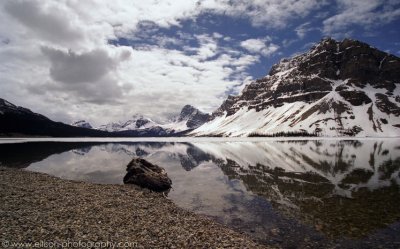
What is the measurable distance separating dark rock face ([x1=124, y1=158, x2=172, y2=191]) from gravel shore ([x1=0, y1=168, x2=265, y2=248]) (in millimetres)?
7238

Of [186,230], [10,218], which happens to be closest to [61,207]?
[10,218]

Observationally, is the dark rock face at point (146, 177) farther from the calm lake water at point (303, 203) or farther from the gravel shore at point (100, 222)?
the gravel shore at point (100, 222)

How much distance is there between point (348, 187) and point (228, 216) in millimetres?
20554

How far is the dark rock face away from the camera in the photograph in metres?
42.3

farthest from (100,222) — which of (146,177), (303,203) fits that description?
(303,203)

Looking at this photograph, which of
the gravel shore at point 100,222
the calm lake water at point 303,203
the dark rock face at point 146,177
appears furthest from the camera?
the dark rock face at point 146,177

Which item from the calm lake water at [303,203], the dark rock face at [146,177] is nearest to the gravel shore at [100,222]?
the calm lake water at [303,203]

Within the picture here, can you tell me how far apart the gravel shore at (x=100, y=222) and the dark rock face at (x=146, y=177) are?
23.7 feet

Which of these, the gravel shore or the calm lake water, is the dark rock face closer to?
the calm lake water

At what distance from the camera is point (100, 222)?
76.6ft

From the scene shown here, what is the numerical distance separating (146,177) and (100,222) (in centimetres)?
1961

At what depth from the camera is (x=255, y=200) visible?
3581 cm

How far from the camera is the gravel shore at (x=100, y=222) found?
19562mm

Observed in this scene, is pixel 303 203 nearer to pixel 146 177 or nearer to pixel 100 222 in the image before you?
pixel 146 177
